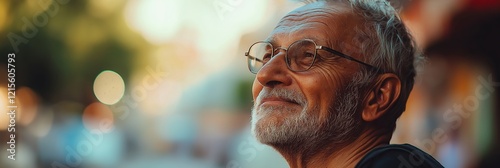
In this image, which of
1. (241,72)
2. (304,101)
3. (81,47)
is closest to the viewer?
(304,101)

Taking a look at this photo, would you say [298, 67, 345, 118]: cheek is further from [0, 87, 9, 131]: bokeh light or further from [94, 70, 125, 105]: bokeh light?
[0, 87, 9, 131]: bokeh light

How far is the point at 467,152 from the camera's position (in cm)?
221

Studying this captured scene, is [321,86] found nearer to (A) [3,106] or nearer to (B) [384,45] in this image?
(B) [384,45]

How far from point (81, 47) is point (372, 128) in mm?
1798

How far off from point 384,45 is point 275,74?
21cm

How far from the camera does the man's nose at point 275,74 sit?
1.07 metres

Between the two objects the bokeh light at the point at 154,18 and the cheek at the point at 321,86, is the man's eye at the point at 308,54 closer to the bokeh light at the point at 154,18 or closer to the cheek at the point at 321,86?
the cheek at the point at 321,86

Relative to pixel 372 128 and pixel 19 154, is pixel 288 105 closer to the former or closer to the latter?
pixel 372 128

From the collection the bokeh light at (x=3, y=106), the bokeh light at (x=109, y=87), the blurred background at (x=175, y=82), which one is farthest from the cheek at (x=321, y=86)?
the bokeh light at (x=3, y=106)

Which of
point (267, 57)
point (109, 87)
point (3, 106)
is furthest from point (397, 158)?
point (3, 106)

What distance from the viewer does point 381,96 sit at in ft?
3.67

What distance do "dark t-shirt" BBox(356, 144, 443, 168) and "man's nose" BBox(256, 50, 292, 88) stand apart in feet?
0.76

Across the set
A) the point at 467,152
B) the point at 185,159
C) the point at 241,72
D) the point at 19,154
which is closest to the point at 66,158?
the point at 19,154

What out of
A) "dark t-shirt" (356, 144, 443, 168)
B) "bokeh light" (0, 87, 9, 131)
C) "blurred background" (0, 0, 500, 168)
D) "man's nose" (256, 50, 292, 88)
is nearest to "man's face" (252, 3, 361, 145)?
"man's nose" (256, 50, 292, 88)
